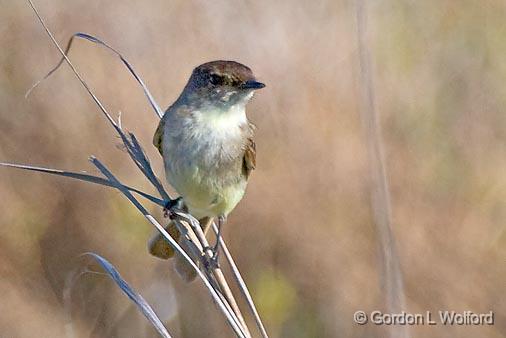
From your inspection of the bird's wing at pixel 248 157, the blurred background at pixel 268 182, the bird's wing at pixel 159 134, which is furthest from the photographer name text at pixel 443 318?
the bird's wing at pixel 159 134

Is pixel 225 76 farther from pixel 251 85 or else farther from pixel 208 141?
pixel 208 141

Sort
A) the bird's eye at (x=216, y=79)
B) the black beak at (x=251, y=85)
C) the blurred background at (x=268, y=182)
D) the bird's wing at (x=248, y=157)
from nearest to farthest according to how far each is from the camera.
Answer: the black beak at (x=251, y=85) < the bird's eye at (x=216, y=79) < the bird's wing at (x=248, y=157) < the blurred background at (x=268, y=182)

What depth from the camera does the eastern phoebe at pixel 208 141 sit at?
11.6ft

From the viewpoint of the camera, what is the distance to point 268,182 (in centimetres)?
580

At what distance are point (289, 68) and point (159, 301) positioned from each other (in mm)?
1753

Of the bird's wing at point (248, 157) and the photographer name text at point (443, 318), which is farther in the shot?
the photographer name text at point (443, 318)

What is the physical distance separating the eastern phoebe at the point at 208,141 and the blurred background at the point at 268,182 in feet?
5.56

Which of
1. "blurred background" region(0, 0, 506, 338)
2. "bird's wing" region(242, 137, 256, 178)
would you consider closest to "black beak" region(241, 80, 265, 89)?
"bird's wing" region(242, 137, 256, 178)

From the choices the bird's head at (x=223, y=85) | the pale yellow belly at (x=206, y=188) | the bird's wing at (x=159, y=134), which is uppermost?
the bird's head at (x=223, y=85)

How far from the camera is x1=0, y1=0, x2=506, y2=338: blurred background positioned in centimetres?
560

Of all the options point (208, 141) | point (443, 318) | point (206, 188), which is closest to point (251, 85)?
point (208, 141)

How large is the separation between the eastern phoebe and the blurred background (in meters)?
1.69

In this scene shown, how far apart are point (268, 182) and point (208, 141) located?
225cm

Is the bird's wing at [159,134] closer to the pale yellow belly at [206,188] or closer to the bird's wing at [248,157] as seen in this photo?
the pale yellow belly at [206,188]
